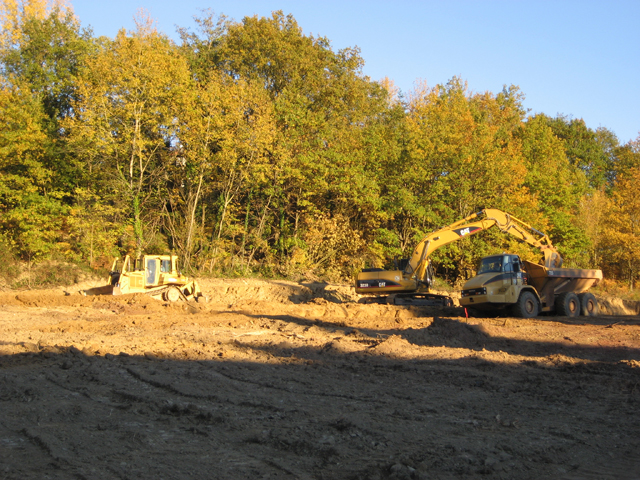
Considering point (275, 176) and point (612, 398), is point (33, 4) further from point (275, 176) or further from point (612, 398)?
point (612, 398)

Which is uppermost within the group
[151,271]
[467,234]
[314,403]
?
[467,234]

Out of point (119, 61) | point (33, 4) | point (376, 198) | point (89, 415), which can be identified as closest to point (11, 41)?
point (33, 4)

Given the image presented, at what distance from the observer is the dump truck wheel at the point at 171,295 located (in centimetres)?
1997

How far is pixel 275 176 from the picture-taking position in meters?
28.5

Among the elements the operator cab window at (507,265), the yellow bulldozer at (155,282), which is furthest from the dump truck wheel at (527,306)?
the yellow bulldozer at (155,282)

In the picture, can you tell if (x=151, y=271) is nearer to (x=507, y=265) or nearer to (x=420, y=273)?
(x=420, y=273)

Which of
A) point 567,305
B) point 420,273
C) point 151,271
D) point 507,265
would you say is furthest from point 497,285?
point 151,271

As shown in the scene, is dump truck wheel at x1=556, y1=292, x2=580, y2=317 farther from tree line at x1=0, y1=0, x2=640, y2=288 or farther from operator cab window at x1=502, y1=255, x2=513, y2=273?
tree line at x1=0, y1=0, x2=640, y2=288

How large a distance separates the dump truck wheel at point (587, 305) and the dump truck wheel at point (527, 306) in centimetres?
271

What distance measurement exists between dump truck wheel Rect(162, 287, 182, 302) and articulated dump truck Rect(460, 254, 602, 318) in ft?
34.4

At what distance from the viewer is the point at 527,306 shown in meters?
18.0

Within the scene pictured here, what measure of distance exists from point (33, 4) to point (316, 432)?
36.3 metres

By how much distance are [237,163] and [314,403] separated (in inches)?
848

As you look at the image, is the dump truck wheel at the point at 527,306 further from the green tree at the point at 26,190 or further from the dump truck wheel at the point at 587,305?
the green tree at the point at 26,190
